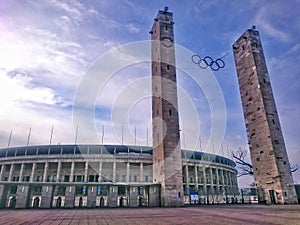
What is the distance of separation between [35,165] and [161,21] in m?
46.6

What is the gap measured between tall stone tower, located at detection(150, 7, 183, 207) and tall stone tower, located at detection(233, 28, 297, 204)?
37.4 ft

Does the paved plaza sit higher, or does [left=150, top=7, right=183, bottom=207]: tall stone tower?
[left=150, top=7, right=183, bottom=207]: tall stone tower

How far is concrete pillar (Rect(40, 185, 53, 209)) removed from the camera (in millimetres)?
25897

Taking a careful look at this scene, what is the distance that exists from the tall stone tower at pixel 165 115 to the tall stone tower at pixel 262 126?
11.4 meters

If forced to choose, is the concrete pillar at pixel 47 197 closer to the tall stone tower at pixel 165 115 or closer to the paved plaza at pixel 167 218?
the paved plaza at pixel 167 218

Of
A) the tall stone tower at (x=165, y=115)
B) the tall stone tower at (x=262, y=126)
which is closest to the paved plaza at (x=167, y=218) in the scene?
the tall stone tower at (x=165, y=115)

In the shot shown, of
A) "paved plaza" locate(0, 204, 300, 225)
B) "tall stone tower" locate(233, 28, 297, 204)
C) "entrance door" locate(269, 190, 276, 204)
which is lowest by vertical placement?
"paved plaza" locate(0, 204, 300, 225)

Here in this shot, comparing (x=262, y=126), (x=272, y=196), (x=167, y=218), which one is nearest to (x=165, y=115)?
(x=262, y=126)

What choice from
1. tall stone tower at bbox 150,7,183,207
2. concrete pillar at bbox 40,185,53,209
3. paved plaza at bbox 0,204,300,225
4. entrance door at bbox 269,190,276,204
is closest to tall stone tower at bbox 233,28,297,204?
entrance door at bbox 269,190,276,204

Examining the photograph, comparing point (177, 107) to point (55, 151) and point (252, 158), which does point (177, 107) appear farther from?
point (55, 151)

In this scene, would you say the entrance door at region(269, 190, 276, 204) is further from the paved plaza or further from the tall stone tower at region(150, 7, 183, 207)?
the paved plaza

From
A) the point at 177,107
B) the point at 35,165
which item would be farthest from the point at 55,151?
the point at 177,107

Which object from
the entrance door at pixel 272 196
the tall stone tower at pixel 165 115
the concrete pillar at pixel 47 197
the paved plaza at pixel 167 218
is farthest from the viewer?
the tall stone tower at pixel 165 115

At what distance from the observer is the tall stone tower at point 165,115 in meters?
29.8
